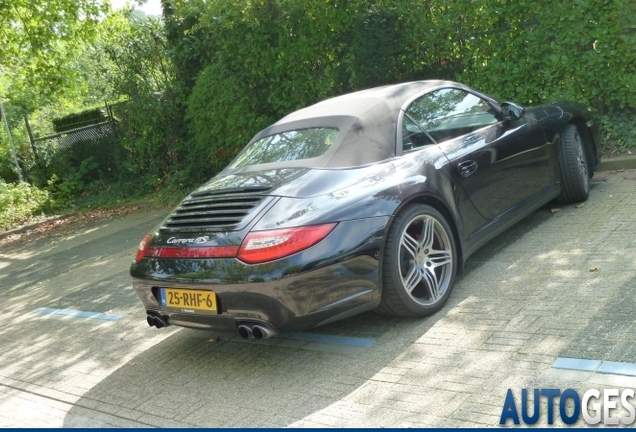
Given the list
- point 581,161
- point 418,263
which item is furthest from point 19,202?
point 418,263

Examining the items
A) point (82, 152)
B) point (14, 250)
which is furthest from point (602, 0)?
point (82, 152)

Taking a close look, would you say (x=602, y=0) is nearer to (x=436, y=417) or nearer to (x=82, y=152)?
(x=436, y=417)

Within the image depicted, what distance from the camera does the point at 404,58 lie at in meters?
10.2

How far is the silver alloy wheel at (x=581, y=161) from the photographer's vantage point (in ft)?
21.9

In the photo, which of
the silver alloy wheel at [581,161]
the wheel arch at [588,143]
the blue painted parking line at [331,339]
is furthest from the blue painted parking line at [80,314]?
the wheel arch at [588,143]

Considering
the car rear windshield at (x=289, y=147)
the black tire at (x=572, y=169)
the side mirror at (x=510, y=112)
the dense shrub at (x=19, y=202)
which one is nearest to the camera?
the car rear windshield at (x=289, y=147)

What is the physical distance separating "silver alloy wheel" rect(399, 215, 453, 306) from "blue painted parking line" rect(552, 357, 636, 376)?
1.16 meters

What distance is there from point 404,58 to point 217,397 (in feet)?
22.9

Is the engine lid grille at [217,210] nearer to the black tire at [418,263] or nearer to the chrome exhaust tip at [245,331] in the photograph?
the chrome exhaust tip at [245,331]

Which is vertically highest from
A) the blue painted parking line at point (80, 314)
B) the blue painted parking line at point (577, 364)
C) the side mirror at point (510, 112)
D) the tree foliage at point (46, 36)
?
the tree foliage at point (46, 36)

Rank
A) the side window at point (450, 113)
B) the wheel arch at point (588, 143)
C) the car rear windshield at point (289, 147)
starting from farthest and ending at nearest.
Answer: the wheel arch at point (588, 143) → the side window at point (450, 113) → the car rear windshield at point (289, 147)

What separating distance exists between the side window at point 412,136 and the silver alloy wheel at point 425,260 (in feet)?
2.13

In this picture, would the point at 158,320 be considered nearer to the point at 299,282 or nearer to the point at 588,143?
the point at 299,282

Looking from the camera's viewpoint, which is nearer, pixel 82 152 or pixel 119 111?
pixel 119 111
